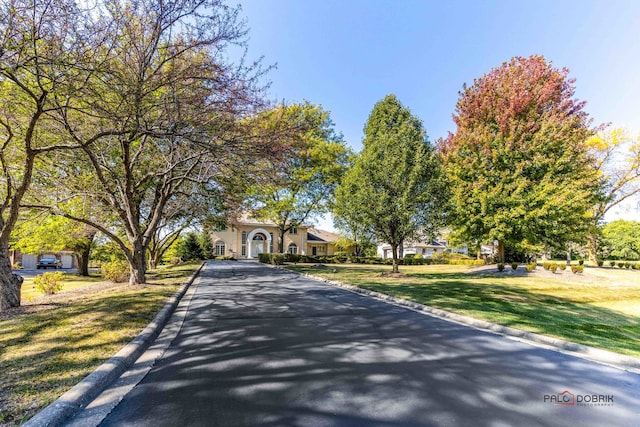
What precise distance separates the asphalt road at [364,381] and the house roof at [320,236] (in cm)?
4428

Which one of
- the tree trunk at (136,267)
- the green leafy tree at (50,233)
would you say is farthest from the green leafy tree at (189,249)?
the tree trunk at (136,267)

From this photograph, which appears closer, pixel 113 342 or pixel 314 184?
Result: pixel 113 342

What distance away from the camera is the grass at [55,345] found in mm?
3014

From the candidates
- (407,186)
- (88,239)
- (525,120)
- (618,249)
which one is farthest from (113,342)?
(618,249)

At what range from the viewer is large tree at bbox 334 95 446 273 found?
15.0m

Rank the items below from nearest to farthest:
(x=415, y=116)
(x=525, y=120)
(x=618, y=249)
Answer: (x=415, y=116), (x=525, y=120), (x=618, y=249)

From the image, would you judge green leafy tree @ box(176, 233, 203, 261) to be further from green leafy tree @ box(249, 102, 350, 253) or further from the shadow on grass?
the shadow on grass

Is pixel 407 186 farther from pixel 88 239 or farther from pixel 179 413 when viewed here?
pixel 88 239

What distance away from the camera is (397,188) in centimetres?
1516

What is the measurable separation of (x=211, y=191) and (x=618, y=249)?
54.1 m

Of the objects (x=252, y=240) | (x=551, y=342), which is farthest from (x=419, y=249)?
(x=551, y=342)

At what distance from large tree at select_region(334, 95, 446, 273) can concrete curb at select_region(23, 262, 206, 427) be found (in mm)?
11552

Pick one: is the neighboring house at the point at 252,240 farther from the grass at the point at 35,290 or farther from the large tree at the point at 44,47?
the large tree at the point at 44,47

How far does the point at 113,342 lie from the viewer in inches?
184
